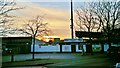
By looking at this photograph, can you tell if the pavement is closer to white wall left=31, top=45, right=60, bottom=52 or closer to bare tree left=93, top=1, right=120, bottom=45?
bare tree left=93, top=1, right=120, bottom=45

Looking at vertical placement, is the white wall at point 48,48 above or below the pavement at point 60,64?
below

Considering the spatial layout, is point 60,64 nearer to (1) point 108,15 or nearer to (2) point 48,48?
(1) point 108,15

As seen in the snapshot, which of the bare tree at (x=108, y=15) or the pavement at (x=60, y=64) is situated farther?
the bare tree at (x=108, y=15)

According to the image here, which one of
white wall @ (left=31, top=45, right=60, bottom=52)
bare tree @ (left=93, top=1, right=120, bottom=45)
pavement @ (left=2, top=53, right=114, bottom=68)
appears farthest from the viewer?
white wall @ (left=31, top=45, right=60, bottom=52)

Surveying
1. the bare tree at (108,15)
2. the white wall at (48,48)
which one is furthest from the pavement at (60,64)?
the white wall at (48,48)

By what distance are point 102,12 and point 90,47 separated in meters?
10.3

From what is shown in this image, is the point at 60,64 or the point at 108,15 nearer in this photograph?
the point at 60,64

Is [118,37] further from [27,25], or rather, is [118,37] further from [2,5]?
[2,5]

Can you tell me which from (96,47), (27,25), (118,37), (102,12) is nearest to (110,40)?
(118,37)

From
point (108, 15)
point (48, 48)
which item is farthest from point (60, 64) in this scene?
point (48, 48)

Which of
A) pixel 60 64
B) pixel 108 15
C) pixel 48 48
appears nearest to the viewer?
pixel 60 64

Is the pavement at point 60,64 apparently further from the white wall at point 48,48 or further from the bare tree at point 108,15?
the white wall at point 48,48

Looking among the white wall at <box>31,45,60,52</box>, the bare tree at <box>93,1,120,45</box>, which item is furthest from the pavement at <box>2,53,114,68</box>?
the white wall at <box>31,45,60,52</box>

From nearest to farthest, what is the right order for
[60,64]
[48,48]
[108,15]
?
[60,64] → [108,15] → [48,48]
